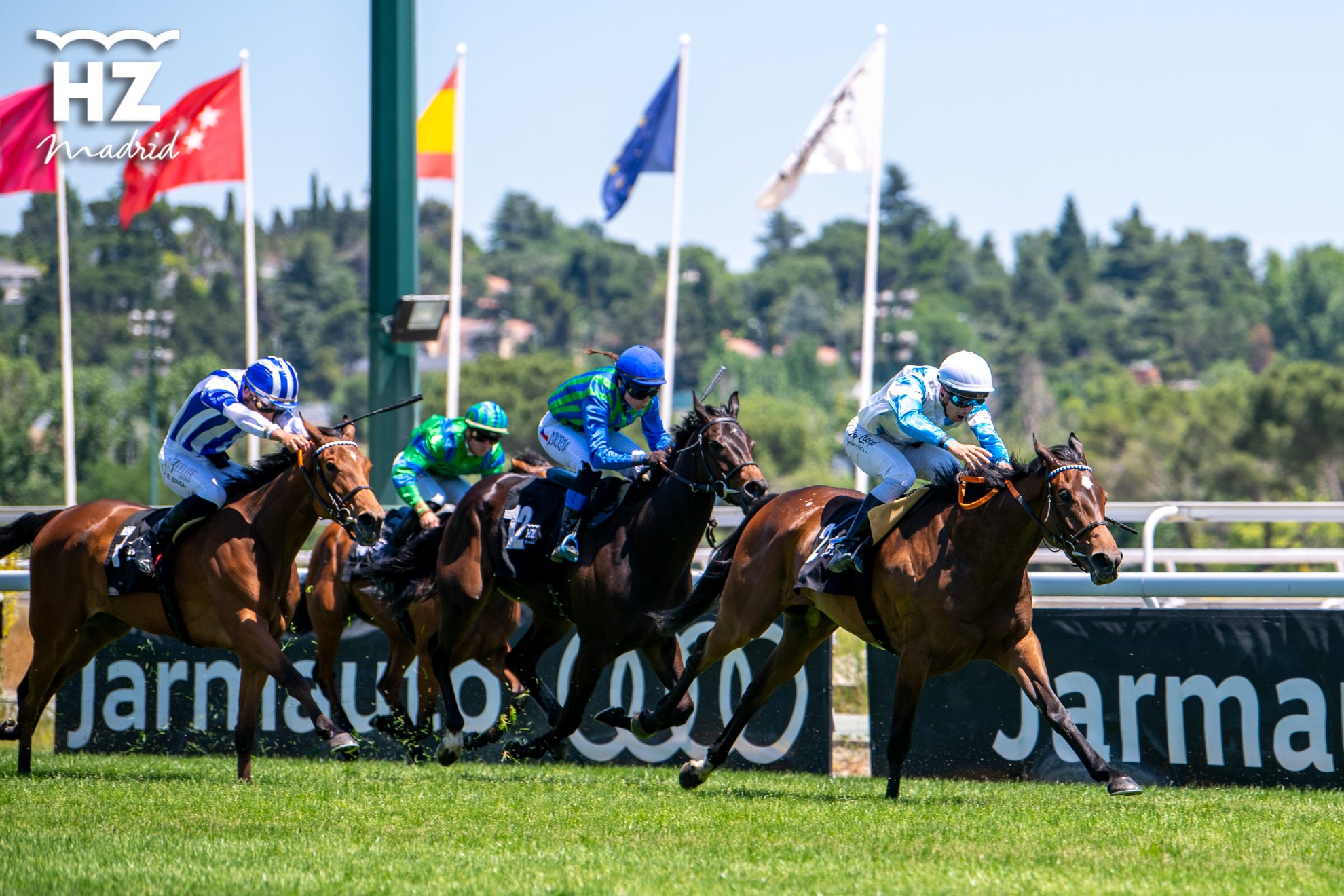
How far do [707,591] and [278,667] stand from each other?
226 cm

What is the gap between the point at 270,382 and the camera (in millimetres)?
8875

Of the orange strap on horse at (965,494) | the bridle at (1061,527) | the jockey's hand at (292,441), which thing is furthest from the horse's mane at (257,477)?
the bridle at (1061,527)

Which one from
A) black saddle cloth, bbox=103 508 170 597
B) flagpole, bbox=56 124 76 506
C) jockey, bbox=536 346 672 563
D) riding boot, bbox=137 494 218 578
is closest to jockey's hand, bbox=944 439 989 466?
jockey, bbox=536 346 672 563

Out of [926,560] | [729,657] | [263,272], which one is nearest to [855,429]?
[926,560]

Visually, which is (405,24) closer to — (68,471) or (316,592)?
(316,592)

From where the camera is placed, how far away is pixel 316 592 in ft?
36.4

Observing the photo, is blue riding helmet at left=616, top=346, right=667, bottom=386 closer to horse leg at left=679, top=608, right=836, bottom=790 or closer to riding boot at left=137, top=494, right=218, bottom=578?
horse leg at left=679, top=608, right=836, bottom=790

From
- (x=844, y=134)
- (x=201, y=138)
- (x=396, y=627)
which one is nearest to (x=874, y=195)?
(x=844, y=134)

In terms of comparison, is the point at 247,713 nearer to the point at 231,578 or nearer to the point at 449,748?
the point at 231,578

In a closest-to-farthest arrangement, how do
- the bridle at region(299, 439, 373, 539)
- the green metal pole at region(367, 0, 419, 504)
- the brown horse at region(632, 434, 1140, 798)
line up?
the brown horse at region(632, 434, 1140, 798), the bridle at region(299, 439, 373, 539), the green metal pole at region(367, 0, 419, 504)

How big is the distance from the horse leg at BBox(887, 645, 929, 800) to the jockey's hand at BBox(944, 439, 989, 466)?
92 centimetres

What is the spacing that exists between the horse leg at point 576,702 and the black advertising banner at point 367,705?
157cm

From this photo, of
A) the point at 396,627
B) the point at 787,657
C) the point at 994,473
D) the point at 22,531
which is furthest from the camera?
the point at 396,627

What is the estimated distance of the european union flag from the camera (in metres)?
22.9
